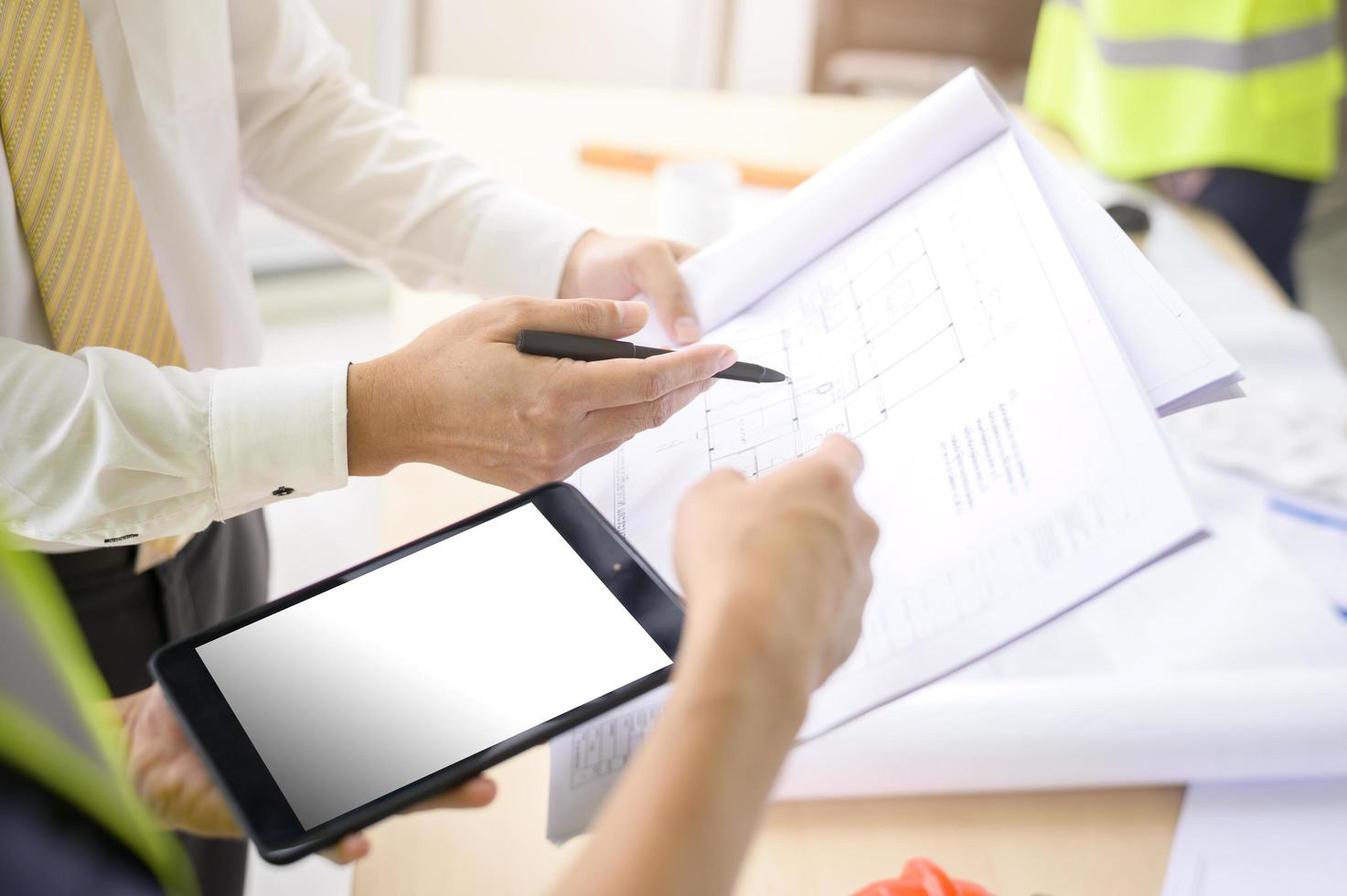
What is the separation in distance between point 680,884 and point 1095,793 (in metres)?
0.45

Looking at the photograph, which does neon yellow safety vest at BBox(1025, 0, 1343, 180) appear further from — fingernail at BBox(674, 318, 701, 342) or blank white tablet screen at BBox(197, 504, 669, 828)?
blank white tablet screen at BBox(197, 504, 669, 828)

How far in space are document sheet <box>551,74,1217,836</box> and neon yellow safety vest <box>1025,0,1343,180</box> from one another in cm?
84

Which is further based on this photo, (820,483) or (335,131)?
(335,131)

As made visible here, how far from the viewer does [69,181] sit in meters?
0.65

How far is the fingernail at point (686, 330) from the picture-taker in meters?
0.75

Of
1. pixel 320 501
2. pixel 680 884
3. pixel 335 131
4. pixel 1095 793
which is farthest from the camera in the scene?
pixel 320 501

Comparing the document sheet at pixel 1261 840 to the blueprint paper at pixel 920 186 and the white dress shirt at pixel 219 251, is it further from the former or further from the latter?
the white dress shirt at pixel 219 251

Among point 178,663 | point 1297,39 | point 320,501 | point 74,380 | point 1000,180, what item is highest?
point 1297,39

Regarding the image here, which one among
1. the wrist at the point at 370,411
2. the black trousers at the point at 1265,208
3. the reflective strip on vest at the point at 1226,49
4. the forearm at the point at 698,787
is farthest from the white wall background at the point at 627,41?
the forearm at the point at 698,787

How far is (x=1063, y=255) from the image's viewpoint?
21.9 inches

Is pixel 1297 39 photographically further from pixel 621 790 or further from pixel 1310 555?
pixel 621 790

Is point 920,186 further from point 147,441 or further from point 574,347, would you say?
point 147,441

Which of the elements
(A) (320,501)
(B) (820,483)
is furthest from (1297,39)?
(A) (320,501)

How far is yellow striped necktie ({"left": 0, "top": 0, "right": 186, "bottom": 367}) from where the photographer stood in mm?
623
